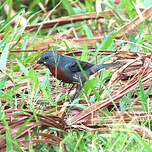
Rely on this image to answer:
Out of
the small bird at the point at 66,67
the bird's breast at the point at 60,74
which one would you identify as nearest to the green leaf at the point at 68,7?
the small bird at the point at 66,67

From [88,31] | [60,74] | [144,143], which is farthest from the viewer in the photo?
[88,31]

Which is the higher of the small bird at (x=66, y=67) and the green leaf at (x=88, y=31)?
the green leaf at (x=88, y=31)

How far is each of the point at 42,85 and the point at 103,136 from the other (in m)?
1.27

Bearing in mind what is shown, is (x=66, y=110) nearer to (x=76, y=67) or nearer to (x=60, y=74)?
(x=60, y=74)

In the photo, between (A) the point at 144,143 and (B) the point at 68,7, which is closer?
(A) the point at 144,143

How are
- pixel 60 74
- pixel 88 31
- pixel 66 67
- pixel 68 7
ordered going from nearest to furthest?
pixel 60 74 → pixel 66 67 → pixel 88 31 → pixel 68 7

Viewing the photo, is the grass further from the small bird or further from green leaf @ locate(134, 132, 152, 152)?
the small bird

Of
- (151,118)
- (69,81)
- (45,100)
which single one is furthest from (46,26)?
(151,118)

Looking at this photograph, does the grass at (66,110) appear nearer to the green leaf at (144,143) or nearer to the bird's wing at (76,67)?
the green leaf at (144,143)

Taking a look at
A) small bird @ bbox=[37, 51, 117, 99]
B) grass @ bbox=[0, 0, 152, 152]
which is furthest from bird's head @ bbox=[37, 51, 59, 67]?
grass @ bbox=[0, 0, 152, 152]

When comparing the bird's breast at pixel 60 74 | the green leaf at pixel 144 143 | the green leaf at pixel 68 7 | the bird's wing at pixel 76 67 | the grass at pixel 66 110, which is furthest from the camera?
the green leaf at pixel 68 7

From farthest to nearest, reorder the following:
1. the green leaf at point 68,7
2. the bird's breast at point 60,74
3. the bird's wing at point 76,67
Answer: the green leaf at point 68,7 → the bird's wing at point 76,67 → the bird's breast at point 60,74

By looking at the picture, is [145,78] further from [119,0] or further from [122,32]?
[119,0]

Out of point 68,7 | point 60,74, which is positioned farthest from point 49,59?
point 68,7
